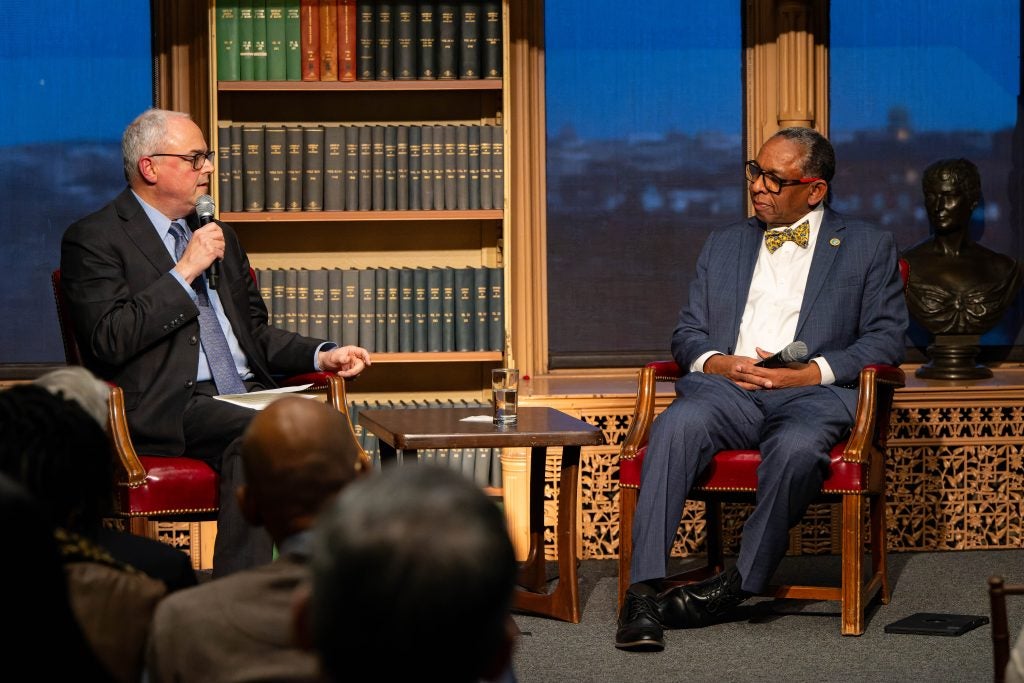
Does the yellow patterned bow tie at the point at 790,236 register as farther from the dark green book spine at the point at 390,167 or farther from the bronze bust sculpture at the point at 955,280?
the dark green book spine at the point at 390,167

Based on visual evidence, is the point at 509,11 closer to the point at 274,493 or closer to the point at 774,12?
the point at 774,12

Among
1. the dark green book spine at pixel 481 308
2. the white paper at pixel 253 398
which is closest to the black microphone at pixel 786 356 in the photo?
the dark green book spine at pixel 481 308

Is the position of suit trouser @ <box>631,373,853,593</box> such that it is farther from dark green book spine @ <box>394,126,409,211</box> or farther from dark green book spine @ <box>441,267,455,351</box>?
dark green book spine @ <box>394,126,409,211</box>

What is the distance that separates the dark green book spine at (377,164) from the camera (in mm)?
4863

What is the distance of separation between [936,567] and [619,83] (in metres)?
2.21

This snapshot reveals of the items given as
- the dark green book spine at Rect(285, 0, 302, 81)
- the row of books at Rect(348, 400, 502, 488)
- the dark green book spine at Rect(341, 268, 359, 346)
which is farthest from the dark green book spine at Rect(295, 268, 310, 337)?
the dark green book spine at Rect(285, 0, 302, 81)

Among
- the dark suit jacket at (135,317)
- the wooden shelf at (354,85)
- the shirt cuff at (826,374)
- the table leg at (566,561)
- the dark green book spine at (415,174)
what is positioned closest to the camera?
the dark suit jacket at (135,317)

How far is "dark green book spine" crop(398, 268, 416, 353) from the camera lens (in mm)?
4902

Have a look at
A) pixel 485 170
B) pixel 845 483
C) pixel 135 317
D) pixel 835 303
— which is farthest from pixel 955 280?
pixel 135 317

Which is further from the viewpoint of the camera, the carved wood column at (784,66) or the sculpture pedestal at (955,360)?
the carved wood column at (784,66)

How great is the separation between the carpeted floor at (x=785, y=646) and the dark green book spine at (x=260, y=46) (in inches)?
82.4

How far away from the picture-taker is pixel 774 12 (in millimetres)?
5316

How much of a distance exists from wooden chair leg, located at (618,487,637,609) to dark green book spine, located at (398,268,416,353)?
1370 millimetres

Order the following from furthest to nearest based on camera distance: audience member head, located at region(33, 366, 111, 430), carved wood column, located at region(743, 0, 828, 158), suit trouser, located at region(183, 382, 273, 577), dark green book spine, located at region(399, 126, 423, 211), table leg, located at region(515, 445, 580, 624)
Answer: carved wood column, located at region(743, 0, 828, 158)
dark green book spine, located at region(399, 126, 423, 211)
table leg, located at region(515, 445, 580, 624)
suit trouser, located at region(183, 382, 273, 577)
audience member head, located at region(33, 366, 111, 430)
